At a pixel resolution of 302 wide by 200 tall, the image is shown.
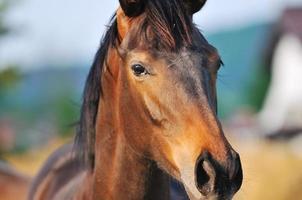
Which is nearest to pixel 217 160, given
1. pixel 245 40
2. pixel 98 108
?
pixel 98 108

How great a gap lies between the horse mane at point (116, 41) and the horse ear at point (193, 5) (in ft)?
0.24

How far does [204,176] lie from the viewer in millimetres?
4645

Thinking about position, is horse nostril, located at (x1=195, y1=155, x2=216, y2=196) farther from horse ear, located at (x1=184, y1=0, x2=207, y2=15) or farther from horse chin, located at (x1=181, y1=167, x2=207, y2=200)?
horse ear, located at (x1=184, y1=0, x2=207, y2=15)

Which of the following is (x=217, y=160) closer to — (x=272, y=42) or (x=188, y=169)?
(x=188, y=169)

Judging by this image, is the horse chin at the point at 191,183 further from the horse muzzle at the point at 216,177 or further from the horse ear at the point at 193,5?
the horse ear at the point at 193,5

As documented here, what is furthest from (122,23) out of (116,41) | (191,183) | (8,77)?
(8,77)

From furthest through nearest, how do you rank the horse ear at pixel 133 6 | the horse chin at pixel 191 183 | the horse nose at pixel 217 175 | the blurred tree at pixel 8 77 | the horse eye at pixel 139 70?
the blurred tree at pixel 8 77 < the horse ear at pixel 133 6 < the horse eye at pixel 139 70 < the horse chin at pixel 191 183 < the horse nose at pixel 217 175

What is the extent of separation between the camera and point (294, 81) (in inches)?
1602

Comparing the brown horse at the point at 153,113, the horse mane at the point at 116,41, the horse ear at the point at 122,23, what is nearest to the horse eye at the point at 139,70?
the brown horse at the point at 153,113

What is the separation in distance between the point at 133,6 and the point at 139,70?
36 cm

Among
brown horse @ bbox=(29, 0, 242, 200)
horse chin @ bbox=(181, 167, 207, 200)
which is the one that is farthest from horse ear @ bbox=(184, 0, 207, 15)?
horse chin @ bbox=(181, 167, 207, 200)

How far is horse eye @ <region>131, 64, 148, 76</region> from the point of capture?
4.92 meters

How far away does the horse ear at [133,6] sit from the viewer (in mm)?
5133

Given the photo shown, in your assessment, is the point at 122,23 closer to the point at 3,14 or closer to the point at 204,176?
the point at 204,176
